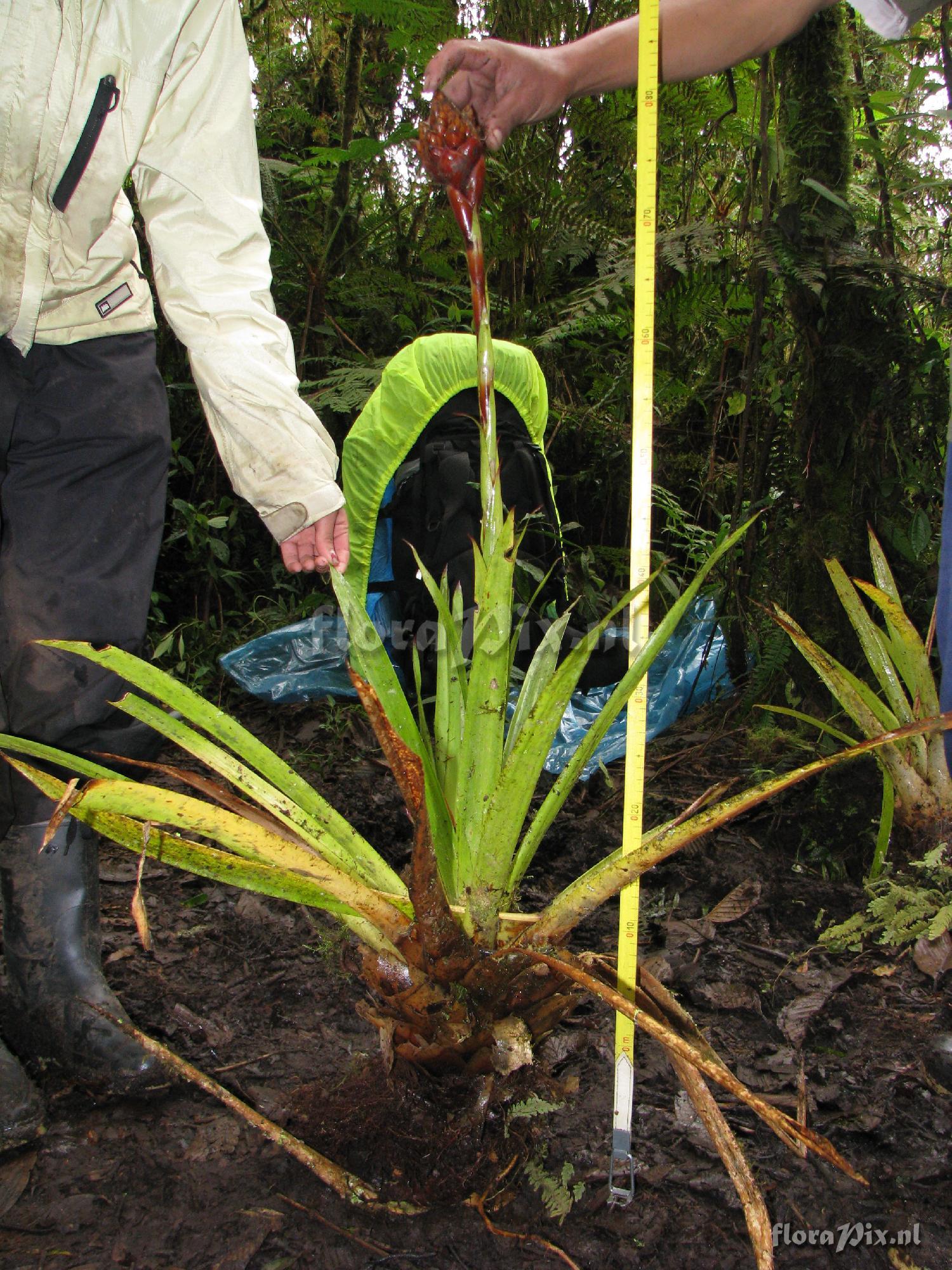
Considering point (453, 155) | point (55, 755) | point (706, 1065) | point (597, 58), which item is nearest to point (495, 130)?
point (453, 155)

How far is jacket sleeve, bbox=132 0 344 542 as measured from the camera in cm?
135

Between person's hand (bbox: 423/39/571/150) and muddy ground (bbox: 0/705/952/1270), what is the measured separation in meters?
1.54

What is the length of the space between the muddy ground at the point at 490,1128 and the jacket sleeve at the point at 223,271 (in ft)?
2.68

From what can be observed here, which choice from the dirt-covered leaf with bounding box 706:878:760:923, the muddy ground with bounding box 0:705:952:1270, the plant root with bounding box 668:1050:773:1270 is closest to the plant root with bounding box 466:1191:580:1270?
the muddy ground with bounding box 0:705:952:1270

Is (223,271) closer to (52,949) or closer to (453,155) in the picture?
(453,155)

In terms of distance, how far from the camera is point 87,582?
4.82 ft

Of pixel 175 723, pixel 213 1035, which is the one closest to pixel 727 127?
pixel 175 723

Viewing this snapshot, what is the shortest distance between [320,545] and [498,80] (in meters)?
0.96

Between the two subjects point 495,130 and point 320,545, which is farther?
point 495,130

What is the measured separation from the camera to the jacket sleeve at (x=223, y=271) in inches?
53.2

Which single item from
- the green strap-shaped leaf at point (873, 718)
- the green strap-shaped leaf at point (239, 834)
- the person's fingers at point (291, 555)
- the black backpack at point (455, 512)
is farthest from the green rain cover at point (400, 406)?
the green strap-shaped leaf at point (239, 834)

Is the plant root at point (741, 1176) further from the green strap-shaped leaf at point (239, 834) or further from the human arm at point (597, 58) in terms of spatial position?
the human arm at point (597, 58)

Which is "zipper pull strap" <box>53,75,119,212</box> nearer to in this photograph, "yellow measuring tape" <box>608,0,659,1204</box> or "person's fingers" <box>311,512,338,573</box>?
"person's fingers" <box>311,512,338,573</box>

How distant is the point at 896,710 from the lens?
1771 millimetres
